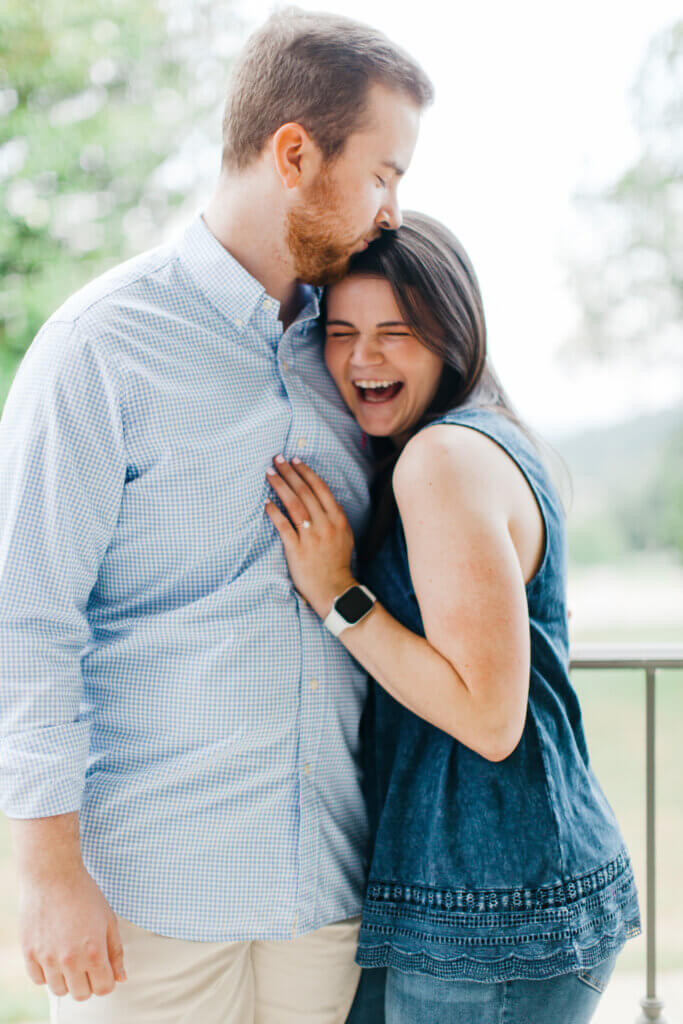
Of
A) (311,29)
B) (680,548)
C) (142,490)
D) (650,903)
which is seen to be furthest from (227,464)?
(680,548)

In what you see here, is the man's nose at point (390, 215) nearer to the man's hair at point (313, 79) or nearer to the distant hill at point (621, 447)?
the man's hair at point (313, 79)

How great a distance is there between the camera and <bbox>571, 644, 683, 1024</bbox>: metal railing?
4.61 feet

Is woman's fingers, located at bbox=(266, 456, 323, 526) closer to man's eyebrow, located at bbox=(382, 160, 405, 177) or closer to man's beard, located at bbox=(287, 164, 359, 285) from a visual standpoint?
man's beard, located at bbox=(287, 164, 359, 285)

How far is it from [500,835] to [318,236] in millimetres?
795

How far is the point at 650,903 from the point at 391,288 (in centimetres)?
113

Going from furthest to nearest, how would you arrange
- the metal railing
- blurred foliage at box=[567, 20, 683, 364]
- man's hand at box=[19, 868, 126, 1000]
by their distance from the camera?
blurred foliage at box=[567, 20, 683, 364] → the metal railing → man's hand at box=[19, 868, 126, 1000]

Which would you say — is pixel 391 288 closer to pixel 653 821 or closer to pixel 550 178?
pixel 653 821

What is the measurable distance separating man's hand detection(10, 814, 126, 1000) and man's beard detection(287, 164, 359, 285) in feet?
2.46

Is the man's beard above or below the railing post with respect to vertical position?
above

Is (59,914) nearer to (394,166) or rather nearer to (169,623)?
(169,623)

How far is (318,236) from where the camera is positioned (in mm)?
1114

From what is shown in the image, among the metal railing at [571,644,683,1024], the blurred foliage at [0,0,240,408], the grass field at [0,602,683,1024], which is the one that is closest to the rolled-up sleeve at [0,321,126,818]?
the metal railing at [571,644,683,1024]

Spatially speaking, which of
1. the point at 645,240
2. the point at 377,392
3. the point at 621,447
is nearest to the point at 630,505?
the point at 621,447

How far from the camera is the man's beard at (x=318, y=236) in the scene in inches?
42.8
